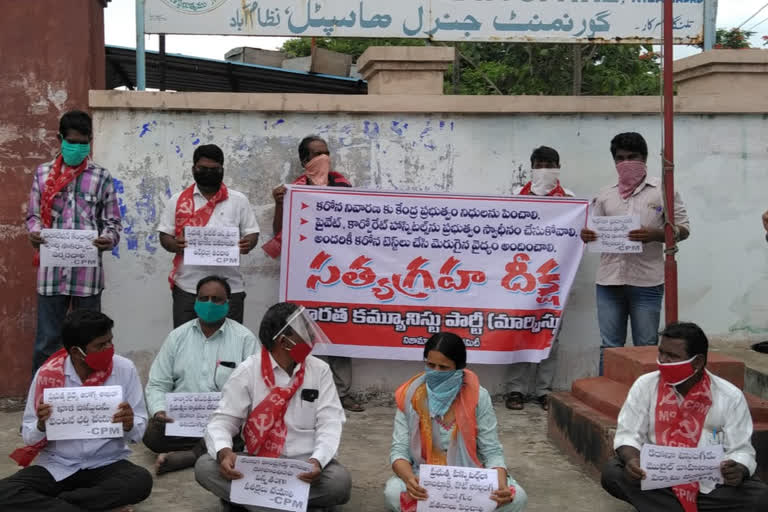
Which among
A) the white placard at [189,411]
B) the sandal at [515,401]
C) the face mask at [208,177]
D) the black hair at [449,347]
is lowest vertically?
the sandal at [515,401]

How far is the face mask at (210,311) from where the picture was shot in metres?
5.32

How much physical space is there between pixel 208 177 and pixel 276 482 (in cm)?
248

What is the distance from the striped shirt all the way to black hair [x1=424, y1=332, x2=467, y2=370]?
2578mm

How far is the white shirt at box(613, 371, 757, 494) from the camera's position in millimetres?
4340

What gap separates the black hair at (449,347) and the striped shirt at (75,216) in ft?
8.46

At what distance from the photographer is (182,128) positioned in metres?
7.06

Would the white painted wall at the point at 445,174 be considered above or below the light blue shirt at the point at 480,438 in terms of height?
above

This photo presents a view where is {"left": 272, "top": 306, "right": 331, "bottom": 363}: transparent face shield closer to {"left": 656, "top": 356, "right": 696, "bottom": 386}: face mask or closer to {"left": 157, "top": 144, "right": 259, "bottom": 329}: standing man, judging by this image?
{"left": 656, "top": 356, "right": 696, "bottom": 386}: face mask

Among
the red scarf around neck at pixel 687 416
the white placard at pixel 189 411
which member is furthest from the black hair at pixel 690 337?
the white placard at pixel 189 411

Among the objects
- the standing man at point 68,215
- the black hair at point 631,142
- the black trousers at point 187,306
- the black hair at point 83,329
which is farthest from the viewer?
the black hair at point 631,142

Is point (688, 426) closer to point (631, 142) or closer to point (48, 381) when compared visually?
point (631, 142)

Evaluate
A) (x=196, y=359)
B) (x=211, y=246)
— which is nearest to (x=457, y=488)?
(x=196, y=359)

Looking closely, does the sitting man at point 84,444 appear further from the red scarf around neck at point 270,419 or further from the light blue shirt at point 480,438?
the light blue shirt at point 480,438

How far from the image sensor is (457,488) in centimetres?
423
